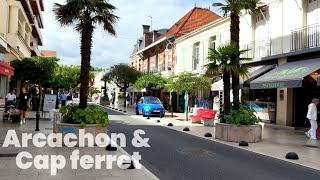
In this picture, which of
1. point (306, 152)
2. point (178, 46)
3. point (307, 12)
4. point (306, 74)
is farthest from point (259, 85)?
point (178, 46)

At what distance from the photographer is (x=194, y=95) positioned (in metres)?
30.6

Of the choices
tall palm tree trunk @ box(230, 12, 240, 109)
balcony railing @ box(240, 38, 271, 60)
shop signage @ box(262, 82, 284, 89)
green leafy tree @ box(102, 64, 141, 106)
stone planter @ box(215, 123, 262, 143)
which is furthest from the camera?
green leafy tree @ box(102, 64, 141, 106)

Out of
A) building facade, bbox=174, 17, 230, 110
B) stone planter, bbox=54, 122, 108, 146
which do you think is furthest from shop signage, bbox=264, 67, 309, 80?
stone planter, bbox=54, 122, 108, 146

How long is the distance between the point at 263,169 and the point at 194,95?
22.2 m

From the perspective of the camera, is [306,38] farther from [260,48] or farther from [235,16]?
[235,16]

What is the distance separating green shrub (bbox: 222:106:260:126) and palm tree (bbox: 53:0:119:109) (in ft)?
17.7

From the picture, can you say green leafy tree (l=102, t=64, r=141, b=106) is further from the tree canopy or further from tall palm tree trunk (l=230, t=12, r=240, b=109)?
tall palm tree trunk (l=230, t=12, r=240, b=109)

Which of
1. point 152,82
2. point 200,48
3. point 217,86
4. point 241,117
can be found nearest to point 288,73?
point 241,117

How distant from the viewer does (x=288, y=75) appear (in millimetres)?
15945

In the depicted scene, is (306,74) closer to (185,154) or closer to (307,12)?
(307,12)

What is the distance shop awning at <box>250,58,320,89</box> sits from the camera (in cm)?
1488

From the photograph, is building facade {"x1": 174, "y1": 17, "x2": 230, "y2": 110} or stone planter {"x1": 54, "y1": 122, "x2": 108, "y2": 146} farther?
building facade {"x1": 174, "y1": 17, "x2": 230, "y2": 110}

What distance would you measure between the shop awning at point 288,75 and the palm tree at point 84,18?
8.02 metres

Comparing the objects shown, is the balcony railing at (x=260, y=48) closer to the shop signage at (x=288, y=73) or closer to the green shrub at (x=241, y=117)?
the shop signage at (x=288, y=73)
